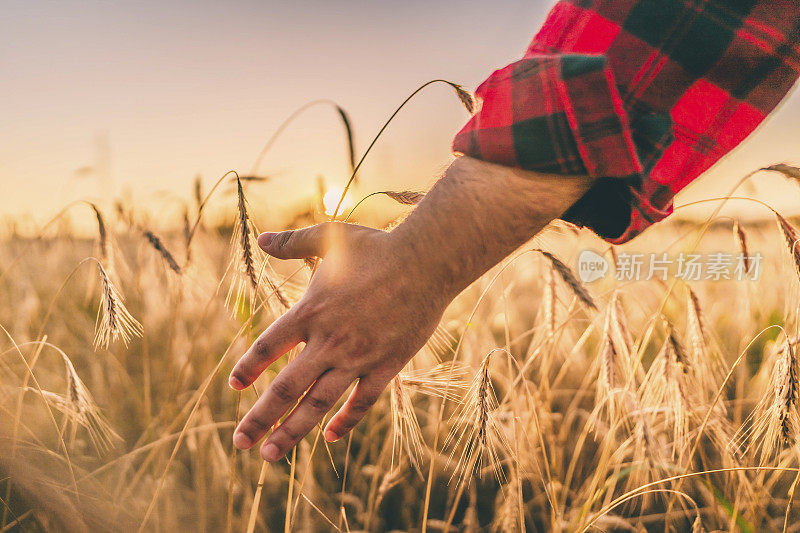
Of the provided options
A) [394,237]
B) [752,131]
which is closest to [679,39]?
[752,131]

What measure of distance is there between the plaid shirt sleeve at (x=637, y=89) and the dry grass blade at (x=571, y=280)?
0.27 metres

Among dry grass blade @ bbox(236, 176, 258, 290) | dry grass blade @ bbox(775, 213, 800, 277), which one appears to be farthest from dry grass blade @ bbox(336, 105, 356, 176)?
dry grass blade @ bbox(775, 213, 800, 277)

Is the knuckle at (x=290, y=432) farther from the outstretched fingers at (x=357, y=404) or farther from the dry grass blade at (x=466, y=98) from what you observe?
the dry grass blade at (x=466, y=98)

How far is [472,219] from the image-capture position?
709mm

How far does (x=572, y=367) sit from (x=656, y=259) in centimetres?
83

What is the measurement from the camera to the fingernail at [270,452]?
75 centimetres

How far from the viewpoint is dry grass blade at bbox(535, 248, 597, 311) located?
3.54 feet

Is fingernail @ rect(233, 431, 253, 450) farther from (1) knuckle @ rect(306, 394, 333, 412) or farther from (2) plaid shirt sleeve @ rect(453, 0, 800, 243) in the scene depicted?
(2) plaid shirt sleeve @ rect(453, 0, 800, 243)

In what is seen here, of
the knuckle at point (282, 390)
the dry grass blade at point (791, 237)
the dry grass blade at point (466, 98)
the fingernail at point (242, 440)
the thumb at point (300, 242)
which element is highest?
the dry grass blade at point (791, 237)

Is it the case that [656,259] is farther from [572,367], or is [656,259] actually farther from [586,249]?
[572,367]

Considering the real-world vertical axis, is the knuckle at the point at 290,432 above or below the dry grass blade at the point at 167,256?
above

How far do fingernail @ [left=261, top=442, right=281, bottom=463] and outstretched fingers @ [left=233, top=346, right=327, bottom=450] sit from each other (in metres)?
0.02

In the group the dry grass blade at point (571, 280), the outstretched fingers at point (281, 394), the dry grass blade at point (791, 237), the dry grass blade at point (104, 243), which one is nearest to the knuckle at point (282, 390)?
the outstretched fingers at point (281, 394)

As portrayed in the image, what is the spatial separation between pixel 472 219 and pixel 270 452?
1.56 ft
